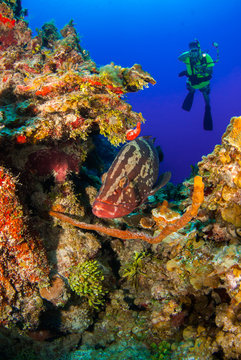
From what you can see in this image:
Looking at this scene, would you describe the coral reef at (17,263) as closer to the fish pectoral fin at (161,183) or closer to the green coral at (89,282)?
the green coral at (89,282)

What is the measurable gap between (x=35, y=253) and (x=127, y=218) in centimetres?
229

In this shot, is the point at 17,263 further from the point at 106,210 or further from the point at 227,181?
the point at 227,181

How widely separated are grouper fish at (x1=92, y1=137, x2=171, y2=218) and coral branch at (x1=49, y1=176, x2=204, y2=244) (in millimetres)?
290

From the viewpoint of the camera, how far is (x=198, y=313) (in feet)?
10.8

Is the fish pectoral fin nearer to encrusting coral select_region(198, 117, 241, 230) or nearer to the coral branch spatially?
encrusting coral select_region(198, 117, 241, 230)

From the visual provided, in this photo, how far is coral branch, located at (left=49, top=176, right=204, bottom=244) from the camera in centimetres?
233

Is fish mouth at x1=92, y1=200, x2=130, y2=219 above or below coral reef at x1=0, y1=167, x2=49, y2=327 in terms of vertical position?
above

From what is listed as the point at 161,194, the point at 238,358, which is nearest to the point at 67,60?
the point at 161,194

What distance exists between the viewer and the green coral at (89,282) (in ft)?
12.0

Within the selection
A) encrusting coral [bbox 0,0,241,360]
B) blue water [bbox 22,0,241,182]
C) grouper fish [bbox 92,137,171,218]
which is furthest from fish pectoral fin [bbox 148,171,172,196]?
blue water [bbox 22,0,241,182]

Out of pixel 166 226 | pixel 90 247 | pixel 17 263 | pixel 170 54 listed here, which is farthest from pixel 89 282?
pixel 170 54

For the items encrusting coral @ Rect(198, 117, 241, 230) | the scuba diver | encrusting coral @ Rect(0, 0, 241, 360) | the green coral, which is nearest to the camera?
encrusting coral @ Rect(0, 0, 241, 360)

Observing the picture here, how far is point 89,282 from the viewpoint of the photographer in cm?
378

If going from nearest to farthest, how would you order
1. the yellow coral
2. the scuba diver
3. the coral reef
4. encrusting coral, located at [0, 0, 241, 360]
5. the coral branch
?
the coral branch, the coral reef, encrusting coral, located at [0, 0, 241, 360], the yellow coral, the scuba diver
